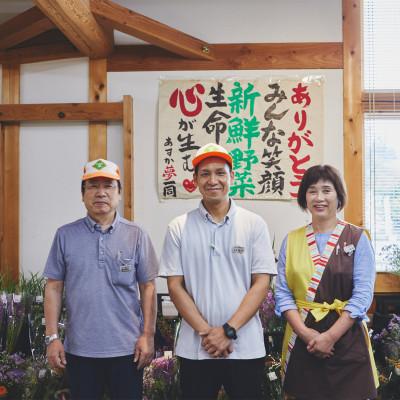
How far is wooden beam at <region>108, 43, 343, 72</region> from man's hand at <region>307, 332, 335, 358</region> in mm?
2185

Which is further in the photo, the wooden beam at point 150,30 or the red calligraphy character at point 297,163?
the red calligraphy character at point 297,163

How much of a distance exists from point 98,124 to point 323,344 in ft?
7.65

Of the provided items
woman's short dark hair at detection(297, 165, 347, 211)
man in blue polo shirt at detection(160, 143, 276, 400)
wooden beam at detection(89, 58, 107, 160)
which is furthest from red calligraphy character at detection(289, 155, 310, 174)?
man in blue polo shirt at detection(160, 143, 276, 400)

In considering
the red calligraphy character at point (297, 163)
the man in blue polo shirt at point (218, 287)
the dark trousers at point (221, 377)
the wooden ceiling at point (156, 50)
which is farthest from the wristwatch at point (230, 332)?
the wooden ceiling at point (156, 50)

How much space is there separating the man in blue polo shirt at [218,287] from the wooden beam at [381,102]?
1954 mm

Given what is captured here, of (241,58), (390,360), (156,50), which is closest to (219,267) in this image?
(390,360)

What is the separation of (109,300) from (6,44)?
249 cm

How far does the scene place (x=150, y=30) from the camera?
307 centimetres

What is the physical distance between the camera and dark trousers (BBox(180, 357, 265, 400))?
1.72 meters

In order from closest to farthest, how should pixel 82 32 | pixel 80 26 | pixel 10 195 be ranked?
pixel 80 26
pixel 82 32
pixel 10 195

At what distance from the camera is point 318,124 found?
3.28m

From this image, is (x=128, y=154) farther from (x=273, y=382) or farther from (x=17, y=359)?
(x=273, y=382)

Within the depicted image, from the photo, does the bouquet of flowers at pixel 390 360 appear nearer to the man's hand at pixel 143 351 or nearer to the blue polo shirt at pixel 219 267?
the blue polo shirt at pixel 219 267

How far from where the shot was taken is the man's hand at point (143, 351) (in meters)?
1.81
